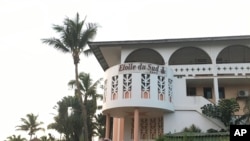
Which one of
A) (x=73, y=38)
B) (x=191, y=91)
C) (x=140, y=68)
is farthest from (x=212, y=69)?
(x=73, y=38)

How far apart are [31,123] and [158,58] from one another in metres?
31.9

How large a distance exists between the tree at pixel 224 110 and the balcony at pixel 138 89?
2.31 meters

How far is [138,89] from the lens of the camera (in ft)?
60.6

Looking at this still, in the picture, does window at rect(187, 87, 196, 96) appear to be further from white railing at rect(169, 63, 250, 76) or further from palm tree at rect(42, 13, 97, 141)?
palm tree at rect(42, 13, 97, 141)

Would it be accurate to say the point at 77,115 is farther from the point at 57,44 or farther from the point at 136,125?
the point at 136,125

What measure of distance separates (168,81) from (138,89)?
7.55ft

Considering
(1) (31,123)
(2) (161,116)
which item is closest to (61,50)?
(2) (161,116)

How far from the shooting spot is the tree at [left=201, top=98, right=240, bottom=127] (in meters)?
18.0

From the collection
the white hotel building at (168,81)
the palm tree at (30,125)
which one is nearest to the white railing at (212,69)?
the white hotel building at (168,81)

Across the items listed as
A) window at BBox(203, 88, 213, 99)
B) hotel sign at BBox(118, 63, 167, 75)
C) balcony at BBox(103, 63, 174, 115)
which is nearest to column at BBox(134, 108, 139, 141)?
balcony at BBox(103, 63, 174, 115)

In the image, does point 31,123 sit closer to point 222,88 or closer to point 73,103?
point 73,103

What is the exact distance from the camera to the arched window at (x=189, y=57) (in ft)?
73.7

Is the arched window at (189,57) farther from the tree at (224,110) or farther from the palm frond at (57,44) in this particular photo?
the palm frond at (57,44)

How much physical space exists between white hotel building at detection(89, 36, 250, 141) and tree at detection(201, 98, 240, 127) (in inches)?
17.8
